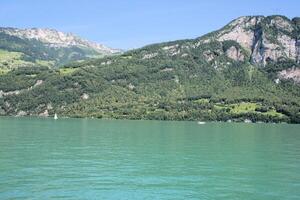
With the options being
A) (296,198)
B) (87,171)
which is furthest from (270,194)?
(87,171)

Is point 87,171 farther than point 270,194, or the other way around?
point 87,171

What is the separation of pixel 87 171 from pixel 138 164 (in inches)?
422

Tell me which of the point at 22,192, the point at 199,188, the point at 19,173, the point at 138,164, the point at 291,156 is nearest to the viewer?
the point at 22,192

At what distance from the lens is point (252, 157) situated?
305ft

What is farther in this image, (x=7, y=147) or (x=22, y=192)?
(x=7, y=147)

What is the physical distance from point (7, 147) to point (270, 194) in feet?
190

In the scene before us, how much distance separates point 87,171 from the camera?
227 feet

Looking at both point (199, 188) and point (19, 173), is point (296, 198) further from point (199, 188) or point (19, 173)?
point (19, 173)

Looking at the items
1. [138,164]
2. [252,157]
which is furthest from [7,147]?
[252,157]

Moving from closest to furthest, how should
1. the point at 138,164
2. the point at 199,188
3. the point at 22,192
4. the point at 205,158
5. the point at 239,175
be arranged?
1. the point at 22,192
2. the point at 199,188
3. the point at 239,175
4. the point at 138,164
5. the point at 205,158

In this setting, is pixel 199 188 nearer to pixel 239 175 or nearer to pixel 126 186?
pixel 126 186

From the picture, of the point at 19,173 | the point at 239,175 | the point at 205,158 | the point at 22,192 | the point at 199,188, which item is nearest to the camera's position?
the point at 22,192

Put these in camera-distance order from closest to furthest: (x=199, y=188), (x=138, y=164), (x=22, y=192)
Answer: (x=22, y=192) < (x=199, y=188) < (x=138, y=164)

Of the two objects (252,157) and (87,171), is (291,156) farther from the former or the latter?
(87,171)
